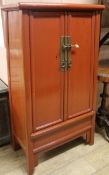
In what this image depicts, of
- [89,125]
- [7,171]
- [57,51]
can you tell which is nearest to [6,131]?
[7,171]

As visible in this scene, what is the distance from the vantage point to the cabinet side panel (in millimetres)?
1511

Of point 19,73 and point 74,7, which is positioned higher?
point 74,7

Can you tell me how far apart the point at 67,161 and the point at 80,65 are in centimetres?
88

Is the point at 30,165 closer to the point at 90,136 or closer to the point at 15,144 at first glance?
the point at 15,144

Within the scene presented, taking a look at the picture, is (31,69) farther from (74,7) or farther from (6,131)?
(6,131)

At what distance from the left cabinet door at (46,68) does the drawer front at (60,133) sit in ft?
0.25

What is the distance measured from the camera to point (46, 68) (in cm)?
162

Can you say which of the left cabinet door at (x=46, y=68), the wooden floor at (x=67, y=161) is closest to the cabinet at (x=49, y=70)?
the left cabinet door at (x=46, y=68)

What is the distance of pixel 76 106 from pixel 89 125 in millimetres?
310

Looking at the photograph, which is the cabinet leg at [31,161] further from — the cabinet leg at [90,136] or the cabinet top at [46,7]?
the cabinet top at [46,7]

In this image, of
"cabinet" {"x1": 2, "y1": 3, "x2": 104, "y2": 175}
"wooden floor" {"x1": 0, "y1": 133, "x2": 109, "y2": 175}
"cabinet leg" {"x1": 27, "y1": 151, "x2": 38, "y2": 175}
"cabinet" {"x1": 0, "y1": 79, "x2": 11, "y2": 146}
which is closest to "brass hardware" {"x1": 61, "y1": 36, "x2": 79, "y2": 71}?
"cabinet" {"x1": 2, "y1": 3, "x2": 104, "y2": 175}

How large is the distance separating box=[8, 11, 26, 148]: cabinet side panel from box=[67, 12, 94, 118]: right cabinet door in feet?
1.30

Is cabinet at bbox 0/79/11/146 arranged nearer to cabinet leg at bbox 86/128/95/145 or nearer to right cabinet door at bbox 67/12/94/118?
right cabinet door at bbox 67/12/94/118

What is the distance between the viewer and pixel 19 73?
1614mm
